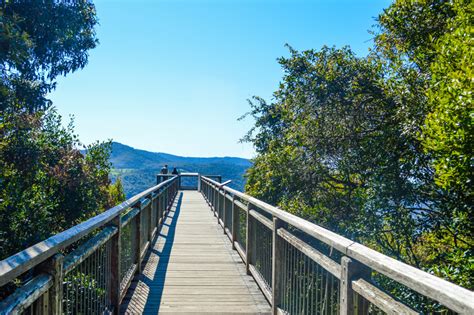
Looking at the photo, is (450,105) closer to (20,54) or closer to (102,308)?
(102,308)

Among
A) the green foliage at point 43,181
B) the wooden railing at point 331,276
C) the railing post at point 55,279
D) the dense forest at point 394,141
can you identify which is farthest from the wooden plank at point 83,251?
the green foliage at point 43,181

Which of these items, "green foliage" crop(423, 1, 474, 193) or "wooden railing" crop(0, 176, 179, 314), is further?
"green foliage" crop(423, 1, 474, 193)

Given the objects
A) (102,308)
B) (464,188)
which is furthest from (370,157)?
(102,308)

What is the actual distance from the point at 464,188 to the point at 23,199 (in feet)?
30.3

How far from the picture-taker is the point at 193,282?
5633mm

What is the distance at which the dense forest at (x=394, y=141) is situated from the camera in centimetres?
567

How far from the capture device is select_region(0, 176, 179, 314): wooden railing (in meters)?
1.83

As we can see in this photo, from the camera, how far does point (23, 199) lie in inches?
387

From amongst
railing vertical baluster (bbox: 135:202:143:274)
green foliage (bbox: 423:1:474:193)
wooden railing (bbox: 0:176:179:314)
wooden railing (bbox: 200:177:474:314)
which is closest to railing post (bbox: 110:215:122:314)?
wooden railing (bbox: 0:176:179:314)

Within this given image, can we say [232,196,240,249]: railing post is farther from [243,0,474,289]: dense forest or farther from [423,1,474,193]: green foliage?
[423,1,474,193]: green foliage

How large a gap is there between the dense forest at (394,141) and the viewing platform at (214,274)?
1.07 metres

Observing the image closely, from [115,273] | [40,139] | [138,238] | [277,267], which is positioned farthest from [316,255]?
[40,139]

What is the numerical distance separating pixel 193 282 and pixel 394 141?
470cm

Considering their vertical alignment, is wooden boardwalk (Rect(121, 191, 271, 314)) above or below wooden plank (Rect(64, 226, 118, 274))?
below
